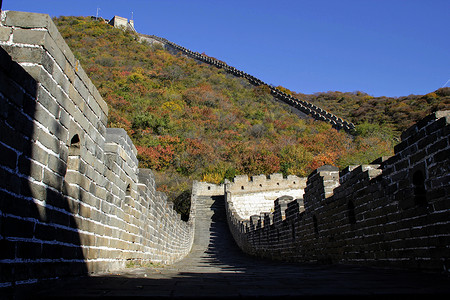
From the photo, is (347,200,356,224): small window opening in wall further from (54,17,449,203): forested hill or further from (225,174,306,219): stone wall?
(54,17,449,203): forested hill

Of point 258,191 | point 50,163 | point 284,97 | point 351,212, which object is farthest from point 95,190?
point 284,97

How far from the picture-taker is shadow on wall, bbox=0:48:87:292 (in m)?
2.82

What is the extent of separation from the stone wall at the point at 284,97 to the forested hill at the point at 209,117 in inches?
73.9

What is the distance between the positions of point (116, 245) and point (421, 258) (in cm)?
475

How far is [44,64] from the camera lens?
348 cm

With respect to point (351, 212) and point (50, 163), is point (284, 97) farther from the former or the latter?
point (50, 163)

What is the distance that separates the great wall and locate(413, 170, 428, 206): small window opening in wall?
0.01 metres

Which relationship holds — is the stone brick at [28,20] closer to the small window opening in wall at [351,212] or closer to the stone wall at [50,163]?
the stone wall at [50,163]

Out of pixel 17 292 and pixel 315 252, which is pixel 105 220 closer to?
pixel 17 292

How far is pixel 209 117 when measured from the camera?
43.6 metres

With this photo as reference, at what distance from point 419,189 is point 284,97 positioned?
5398cm

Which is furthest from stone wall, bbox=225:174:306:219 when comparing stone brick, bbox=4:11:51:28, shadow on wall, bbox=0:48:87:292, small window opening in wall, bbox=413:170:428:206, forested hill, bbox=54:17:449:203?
stone brick, bbox=4:11:51:28

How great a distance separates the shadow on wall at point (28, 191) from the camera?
282cm

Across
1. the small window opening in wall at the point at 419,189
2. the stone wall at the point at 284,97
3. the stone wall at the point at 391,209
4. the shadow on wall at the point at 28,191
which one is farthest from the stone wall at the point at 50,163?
the stone wall at the point at 284,97
